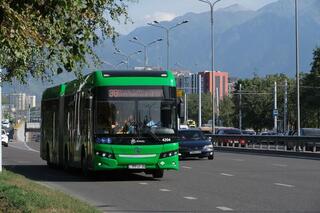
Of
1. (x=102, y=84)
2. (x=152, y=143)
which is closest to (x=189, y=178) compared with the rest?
(x=152, y=143)

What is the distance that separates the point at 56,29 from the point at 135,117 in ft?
39.1

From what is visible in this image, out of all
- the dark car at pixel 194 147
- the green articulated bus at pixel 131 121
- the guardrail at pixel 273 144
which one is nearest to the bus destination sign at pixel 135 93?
the green articulated bus at pixel 131 121

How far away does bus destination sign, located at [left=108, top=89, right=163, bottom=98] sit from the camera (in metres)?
21.1

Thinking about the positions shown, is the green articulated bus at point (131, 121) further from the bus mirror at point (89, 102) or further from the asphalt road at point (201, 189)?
the asphalt road at point (201, 189)

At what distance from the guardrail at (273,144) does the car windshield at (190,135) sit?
580cm

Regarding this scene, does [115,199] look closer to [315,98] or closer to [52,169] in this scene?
[52,169]

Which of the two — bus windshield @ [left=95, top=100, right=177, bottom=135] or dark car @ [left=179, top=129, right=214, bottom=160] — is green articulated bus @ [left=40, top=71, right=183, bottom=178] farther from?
dark car @ [left=179, top=129, right=214, bottom=160]

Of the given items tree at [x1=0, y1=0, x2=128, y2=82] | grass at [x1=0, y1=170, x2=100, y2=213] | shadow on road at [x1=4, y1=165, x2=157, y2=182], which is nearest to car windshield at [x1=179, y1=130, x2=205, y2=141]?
shadow on road at [x1=4, y1=165, x2=157, y2=182]

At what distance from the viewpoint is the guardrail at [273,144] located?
40.0 meters

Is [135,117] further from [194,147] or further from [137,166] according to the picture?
[194,147]

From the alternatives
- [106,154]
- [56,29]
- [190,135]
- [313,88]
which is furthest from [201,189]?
[313,88]

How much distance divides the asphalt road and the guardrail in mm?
13802

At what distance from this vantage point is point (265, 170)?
25797 mm

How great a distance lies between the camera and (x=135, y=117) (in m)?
20.9
